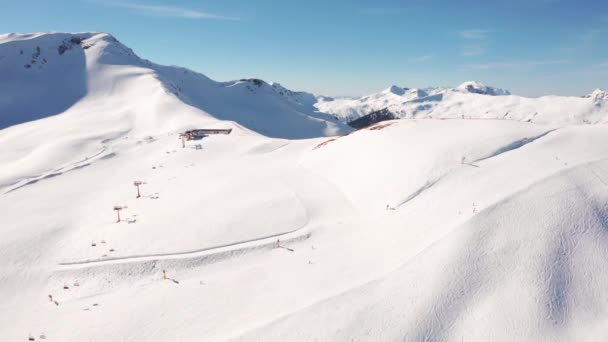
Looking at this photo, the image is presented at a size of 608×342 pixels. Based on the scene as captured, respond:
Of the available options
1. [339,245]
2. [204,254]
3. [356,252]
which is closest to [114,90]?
[204,254]

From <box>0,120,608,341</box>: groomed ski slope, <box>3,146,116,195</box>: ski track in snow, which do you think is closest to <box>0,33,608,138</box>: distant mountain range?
<box>3,146,116,195</box>: ski track in snow

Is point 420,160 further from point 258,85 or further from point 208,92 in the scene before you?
point 258,85

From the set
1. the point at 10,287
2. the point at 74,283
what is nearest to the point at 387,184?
the point at 74,283

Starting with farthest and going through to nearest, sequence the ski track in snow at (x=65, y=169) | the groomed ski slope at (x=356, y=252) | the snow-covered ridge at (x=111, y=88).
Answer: the snow-covered ridge at (x=111, y=88)
the ski track in snow at (x=65, y=169)
the groomed ski slope at (x=356, y=252)

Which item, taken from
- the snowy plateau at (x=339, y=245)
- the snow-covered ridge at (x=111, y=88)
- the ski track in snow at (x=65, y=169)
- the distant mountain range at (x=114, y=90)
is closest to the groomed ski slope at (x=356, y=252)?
the snowy plateau at (x=339, y=245)

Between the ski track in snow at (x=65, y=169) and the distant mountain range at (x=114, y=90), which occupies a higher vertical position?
the distant mountain range at (x=114, y=90)

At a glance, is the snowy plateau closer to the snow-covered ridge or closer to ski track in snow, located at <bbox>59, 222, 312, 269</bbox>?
ski track in snow, located at <bbox>59, 222, 312, 269</bbox>

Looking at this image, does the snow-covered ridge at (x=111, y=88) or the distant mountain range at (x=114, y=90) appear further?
the snow-covered ridge at (x=111, y=88)

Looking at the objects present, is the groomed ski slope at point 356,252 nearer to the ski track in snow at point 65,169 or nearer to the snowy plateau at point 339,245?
the snowy plateau at point 339,245

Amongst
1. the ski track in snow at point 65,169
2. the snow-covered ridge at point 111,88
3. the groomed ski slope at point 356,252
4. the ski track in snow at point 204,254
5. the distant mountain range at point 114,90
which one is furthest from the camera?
the snow-covered ridge at point 111,88
